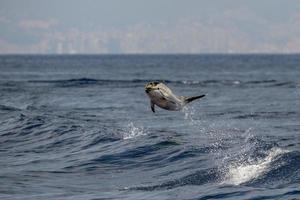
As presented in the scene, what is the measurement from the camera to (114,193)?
22.7 metres

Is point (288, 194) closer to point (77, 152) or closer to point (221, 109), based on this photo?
point (77, 152)

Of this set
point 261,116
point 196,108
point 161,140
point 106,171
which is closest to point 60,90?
point 196,108

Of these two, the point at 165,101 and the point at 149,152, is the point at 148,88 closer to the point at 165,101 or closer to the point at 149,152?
the point at 165,101

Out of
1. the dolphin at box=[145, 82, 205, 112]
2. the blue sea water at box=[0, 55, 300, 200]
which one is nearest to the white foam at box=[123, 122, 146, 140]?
the blue sea water at box=[0, 55, 300, 200]

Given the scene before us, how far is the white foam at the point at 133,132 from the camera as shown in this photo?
34.6 meters

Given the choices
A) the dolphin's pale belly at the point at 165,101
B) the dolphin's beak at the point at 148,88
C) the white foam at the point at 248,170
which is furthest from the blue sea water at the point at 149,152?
the dolphin's beak at the point at 148,88

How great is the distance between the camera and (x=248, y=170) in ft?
81.6

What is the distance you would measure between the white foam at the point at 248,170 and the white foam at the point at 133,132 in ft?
28.3

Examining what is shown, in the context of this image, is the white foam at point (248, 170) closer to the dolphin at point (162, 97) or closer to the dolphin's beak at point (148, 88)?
the dolphin at point (162, 97)

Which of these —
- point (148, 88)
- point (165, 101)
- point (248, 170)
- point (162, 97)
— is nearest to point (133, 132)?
point (248, 170)

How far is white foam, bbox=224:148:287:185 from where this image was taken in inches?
928

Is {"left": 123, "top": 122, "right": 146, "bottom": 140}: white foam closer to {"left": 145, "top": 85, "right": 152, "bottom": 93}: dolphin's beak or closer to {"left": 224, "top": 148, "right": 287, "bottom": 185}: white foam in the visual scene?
{"left": 224, "top": 148, "right": 287, "bottom": 185}: white foam

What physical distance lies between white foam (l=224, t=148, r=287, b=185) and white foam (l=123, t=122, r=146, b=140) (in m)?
8.63

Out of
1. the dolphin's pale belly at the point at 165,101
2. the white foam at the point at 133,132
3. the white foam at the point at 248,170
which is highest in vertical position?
the dolphin's pale belly at the point at 165,101
